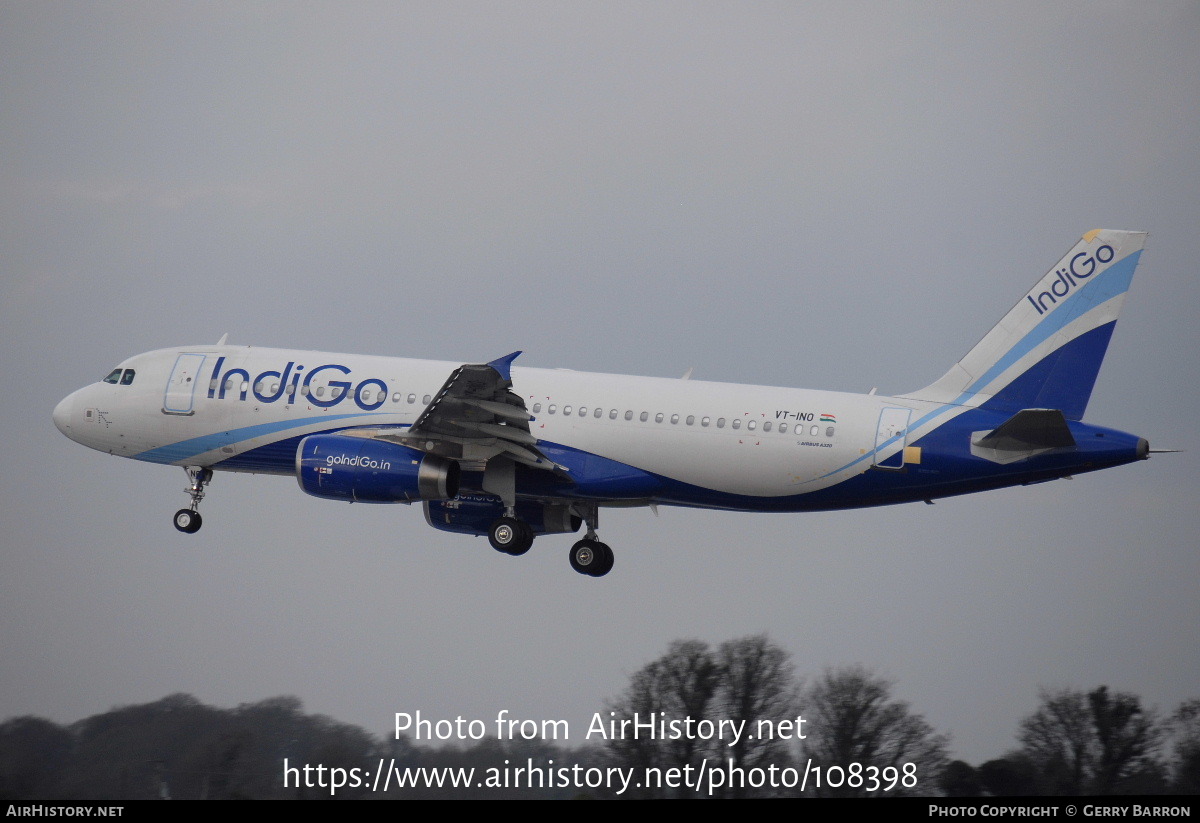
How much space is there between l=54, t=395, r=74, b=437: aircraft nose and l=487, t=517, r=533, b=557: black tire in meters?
13.0

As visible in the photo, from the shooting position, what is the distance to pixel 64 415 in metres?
45.7

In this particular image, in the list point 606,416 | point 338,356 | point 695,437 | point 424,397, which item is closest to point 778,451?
point 695,437

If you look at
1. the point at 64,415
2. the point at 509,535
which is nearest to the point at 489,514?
the point at 509,535

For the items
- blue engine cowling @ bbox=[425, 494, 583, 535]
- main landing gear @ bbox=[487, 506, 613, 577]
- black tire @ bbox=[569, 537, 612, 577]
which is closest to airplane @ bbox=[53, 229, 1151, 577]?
blue engine cowling @ bbox=[425, 494, 583, 535]

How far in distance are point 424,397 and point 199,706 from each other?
10360 millimetres

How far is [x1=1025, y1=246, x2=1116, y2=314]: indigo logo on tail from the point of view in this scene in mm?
39688

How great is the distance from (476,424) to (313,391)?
5.04 m

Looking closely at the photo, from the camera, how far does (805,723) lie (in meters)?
38.8

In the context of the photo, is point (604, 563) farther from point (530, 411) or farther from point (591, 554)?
point (530, 411)

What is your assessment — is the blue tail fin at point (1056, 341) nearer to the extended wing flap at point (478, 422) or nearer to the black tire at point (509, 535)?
the extended wing flap at point (478, 422)

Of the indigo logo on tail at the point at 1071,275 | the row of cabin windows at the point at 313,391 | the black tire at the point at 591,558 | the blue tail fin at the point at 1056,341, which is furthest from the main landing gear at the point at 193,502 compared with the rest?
the indigo logo on tail at the point at 1071,275

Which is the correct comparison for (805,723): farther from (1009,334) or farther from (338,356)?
(338,356)

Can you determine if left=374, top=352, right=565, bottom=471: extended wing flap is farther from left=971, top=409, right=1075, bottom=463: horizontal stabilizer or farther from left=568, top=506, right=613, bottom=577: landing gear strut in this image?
left=971, top=409, right=1075, bottom=463: horizontal stabilizer

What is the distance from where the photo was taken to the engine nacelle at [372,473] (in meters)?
39.8
